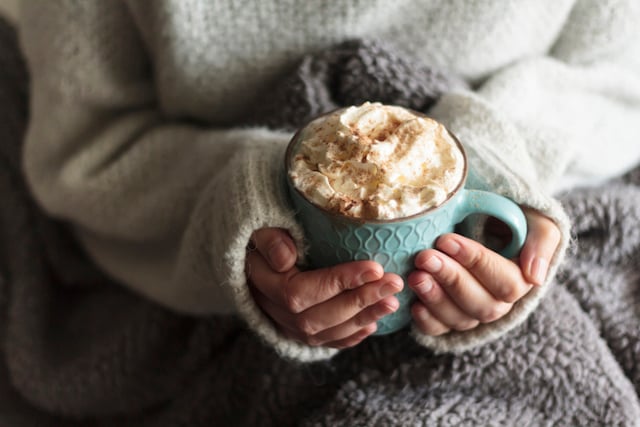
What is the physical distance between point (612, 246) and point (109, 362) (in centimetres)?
56

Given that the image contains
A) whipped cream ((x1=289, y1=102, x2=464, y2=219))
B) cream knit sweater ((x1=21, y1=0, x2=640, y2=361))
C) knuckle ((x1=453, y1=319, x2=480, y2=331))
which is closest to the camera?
whipped cream ((x1=289, y1=102, x2=464, y2=219))

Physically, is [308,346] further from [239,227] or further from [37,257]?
Answer: [37,257]

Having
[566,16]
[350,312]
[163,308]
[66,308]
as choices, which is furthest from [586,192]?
[66,308]

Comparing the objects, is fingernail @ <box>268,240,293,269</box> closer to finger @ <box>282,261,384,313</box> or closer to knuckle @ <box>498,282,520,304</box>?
finger @ <box>282,261,384,313</box>

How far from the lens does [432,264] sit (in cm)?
46

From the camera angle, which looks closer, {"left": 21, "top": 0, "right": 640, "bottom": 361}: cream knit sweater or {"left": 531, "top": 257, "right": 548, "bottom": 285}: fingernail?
{"left": 531, "top": 257, "right": 548, "bottom": 285}: fingernail

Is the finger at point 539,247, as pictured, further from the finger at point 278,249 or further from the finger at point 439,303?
the finger at point 278,249

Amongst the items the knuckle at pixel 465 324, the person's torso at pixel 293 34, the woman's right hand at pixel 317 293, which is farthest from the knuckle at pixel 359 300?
the person's torso at pixel 293 34

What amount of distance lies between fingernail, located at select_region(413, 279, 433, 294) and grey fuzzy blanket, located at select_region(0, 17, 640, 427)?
0.11m

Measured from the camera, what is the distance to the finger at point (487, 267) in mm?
470

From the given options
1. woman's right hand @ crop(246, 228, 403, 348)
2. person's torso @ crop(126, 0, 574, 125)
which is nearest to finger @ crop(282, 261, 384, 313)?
woman's right hand @ crop(246, 228, 403, 348)

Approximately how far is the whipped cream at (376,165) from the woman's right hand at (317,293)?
0.17ft

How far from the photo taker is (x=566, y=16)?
0.71 m

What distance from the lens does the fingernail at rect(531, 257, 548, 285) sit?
492 mm
